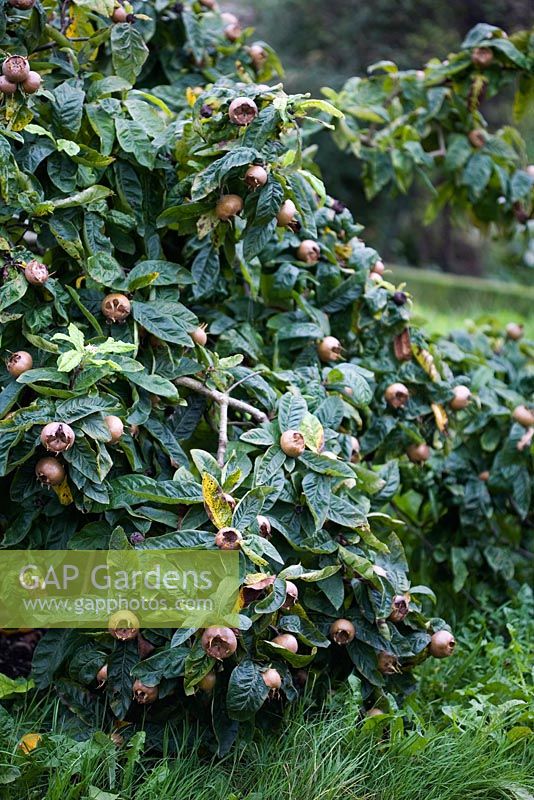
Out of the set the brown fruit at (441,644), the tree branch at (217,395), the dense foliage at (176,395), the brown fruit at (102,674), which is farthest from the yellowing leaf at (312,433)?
the brown fruit at (102,674)

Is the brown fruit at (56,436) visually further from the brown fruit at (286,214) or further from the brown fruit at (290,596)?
the brown fruit at (286,214)

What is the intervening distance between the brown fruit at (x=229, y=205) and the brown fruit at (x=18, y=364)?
19.9 inches

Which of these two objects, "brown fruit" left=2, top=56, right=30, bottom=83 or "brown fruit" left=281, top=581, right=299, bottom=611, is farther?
"brown fruit" left=2, top=56, right=30, bottom=83

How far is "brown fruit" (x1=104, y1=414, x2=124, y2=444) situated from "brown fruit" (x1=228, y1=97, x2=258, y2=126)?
65 cm

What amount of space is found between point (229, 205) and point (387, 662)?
103 cm

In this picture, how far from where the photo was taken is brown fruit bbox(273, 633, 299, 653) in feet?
5.47

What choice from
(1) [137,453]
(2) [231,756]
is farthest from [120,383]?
(2) [231,756]

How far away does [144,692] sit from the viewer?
5.45ft

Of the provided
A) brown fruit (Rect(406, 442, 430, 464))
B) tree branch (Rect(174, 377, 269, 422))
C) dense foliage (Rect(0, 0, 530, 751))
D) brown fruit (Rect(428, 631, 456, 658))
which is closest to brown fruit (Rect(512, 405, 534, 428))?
brown fruit (Rect(406, 442, 430, 464))

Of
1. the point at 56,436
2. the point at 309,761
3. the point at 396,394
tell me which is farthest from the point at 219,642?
the point at 396,394

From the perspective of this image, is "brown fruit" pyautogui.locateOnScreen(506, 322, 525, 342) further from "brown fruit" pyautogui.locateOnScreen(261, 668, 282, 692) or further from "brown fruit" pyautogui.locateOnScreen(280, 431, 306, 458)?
"brown fruit" pyautogui.locateOnScreen(261, 668, 282, 692)

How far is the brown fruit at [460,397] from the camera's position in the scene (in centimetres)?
243

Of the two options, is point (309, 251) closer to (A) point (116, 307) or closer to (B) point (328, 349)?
(B) point (328, 349)

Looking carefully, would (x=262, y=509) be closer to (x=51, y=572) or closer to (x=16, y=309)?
(x=51, y=572)
